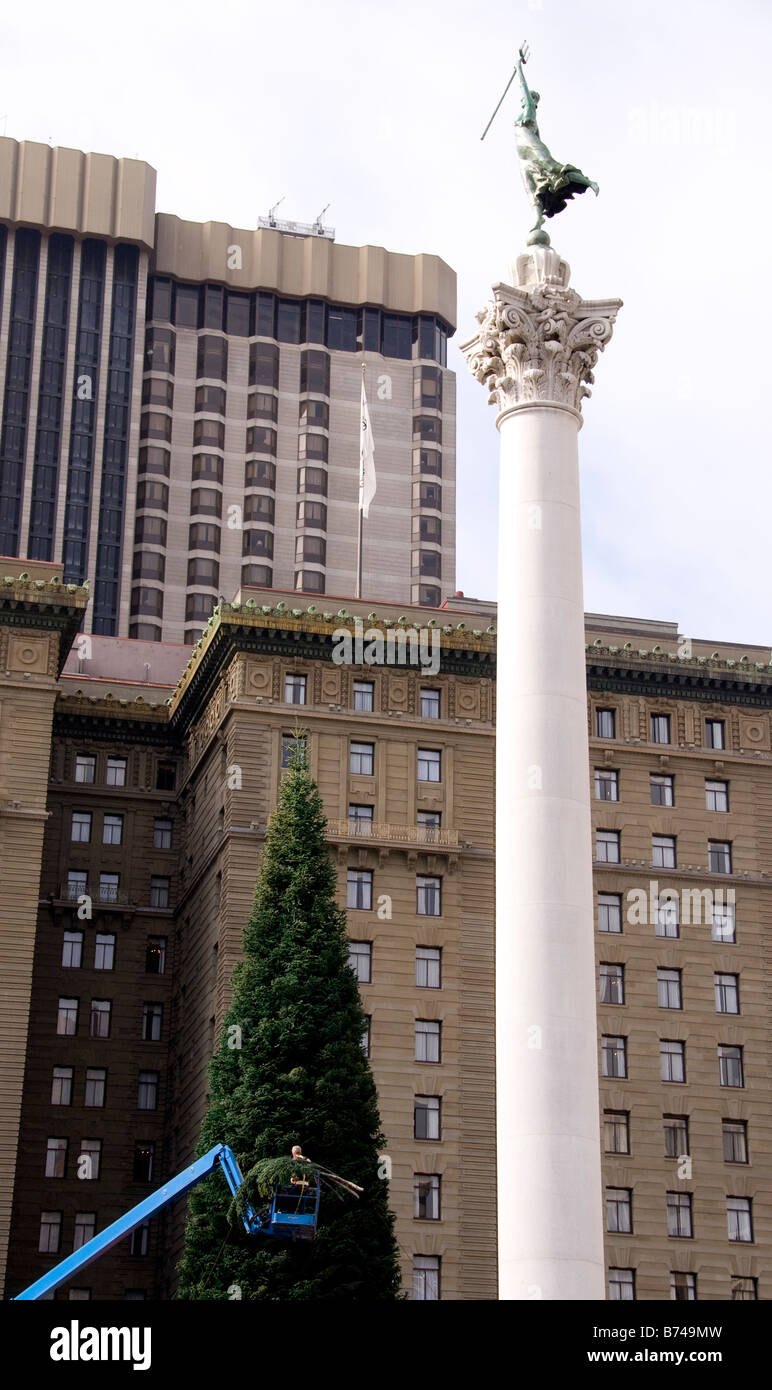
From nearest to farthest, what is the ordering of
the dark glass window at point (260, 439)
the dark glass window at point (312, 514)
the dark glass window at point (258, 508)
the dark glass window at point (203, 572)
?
the dark glass window at point (203, 572)
the dark glass window at point (258, 508)
the dark glass window at point (312, 514)
the dark glass window at point (260, 439)

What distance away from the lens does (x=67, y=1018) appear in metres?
96.4

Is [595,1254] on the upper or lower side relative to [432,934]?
lower

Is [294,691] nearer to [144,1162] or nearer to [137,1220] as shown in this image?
[144,1162]

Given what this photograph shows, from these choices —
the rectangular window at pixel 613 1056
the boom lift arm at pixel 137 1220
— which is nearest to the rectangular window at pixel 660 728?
the rectangular window at pixel 613 1056

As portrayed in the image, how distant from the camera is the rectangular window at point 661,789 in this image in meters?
91.4

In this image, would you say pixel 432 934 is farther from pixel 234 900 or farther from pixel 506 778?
pixel 506 778

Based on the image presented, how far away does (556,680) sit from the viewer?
37.7 metres

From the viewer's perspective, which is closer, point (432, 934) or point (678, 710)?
point (432, 934)

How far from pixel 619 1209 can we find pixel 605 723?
20.9m

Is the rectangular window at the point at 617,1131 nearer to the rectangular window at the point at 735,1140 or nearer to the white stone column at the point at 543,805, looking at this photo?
the rectangular window at the point at 735,1140

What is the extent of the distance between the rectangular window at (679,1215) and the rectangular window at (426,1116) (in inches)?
392

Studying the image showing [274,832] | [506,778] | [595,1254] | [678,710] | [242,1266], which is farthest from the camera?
[678,710]

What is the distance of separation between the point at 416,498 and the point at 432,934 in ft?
264

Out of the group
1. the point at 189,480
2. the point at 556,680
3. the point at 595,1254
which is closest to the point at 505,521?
the point at 556,680
